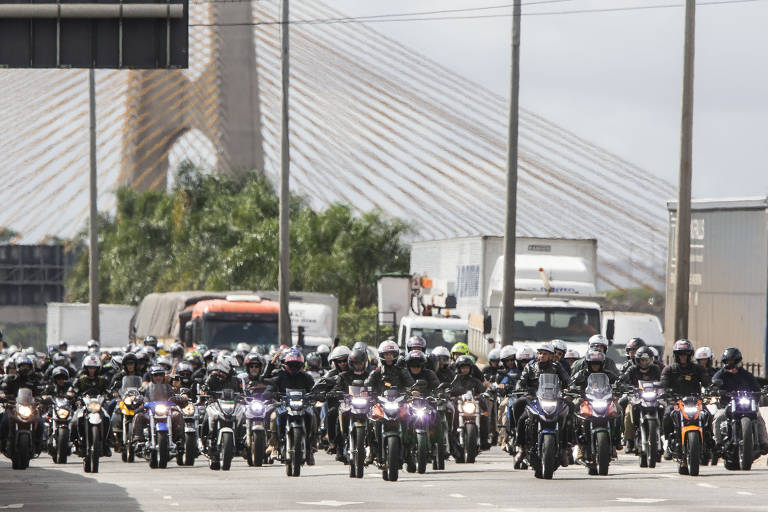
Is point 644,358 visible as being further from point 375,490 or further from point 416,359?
point 375,490

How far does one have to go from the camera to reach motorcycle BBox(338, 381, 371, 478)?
1972 cm

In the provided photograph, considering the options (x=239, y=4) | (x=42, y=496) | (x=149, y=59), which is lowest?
(x=42, y=496)

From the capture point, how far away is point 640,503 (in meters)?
A: 15.8

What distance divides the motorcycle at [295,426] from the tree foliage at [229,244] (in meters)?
45.1

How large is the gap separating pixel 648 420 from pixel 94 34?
7823 mm

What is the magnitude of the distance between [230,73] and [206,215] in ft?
32.9

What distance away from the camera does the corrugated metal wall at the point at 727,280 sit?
3098cm

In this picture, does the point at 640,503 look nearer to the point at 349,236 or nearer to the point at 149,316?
the point at 149,316

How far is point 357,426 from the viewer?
64.7ft

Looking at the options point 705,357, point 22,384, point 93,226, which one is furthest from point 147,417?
point 93,226

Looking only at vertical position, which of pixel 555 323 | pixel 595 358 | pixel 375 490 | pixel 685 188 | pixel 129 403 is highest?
pixel 685 188

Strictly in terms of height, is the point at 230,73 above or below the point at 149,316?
above

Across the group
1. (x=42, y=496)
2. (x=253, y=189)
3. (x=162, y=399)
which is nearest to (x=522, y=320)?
(x=162, y=399)

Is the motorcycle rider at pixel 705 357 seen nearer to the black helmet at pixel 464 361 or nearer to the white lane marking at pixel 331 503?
the black helmet at pixel 464 361
